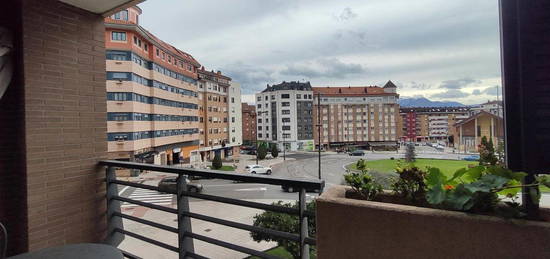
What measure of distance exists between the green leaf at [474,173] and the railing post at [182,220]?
1422mm

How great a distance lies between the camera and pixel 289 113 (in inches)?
1411

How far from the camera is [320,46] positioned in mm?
4711

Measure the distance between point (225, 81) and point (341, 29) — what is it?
91.8 ft

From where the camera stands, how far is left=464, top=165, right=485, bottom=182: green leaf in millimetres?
913

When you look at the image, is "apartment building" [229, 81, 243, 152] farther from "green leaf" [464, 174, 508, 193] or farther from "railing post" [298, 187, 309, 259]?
"green leaf" [464, 174, 508, 193]

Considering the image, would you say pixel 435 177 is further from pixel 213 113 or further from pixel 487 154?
pixel 213 113

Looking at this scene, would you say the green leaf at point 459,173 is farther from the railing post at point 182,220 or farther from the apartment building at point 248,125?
the apartment building at point 248,125

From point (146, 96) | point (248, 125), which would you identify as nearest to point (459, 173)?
point (146, 96)

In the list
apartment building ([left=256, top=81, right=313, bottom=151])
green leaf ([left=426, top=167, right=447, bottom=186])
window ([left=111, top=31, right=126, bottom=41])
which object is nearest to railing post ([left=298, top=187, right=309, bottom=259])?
green leaf ([left=426, top=167, right=447, bottom=186])

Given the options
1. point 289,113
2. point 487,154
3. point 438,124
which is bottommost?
point 487,154

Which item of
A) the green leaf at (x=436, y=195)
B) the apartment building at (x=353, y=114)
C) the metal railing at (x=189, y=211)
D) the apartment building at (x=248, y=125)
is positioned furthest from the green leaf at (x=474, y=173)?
the apartment building at (x=248, y=125)

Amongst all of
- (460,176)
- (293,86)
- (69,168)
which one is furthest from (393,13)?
(293,86)

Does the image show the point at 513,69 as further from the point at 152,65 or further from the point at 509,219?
the point at 152,65

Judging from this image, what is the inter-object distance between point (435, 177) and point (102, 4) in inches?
99.8
